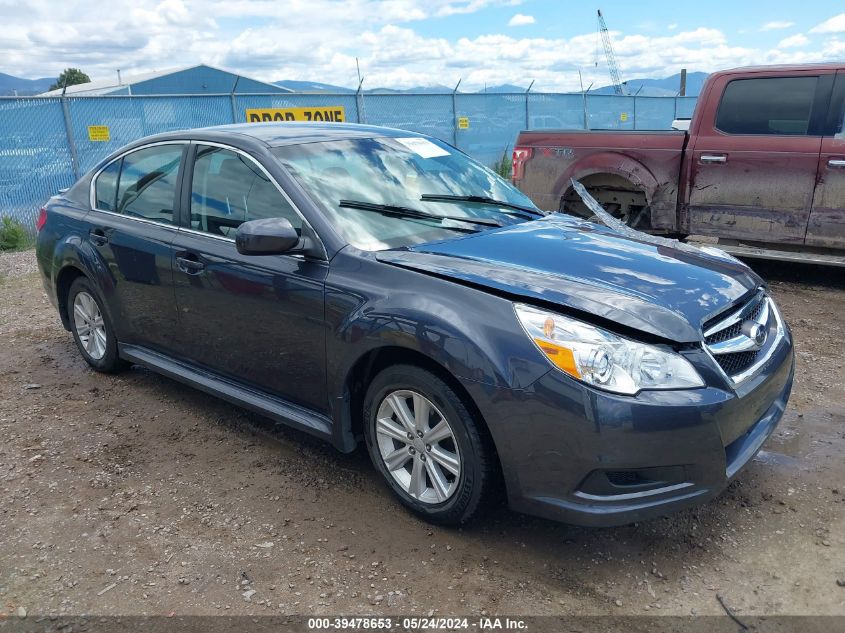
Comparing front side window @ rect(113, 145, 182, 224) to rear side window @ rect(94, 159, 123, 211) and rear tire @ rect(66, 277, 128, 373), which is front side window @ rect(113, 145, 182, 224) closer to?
rear side window @ rect(94, 159, 123, 211)

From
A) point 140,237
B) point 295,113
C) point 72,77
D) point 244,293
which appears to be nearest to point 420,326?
point 244,293

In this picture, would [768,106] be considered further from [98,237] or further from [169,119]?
[169,119]

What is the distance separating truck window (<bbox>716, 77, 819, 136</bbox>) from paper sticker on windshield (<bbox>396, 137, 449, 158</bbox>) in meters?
3.98

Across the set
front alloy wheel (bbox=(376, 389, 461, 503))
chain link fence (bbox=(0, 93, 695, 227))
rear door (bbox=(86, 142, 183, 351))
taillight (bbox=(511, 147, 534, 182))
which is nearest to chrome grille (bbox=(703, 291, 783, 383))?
front alloy wheel (bbox=(376, 389, 461, 503))

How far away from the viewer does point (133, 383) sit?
5016 millimetres

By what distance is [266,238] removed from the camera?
3.20 m

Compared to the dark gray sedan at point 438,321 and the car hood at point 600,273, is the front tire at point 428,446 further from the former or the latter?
the car hood at point 600,273

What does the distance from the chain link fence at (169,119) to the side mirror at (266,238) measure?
30.7ft

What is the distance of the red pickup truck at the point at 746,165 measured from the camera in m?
6.46

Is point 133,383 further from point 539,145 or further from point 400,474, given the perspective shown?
point 539,145

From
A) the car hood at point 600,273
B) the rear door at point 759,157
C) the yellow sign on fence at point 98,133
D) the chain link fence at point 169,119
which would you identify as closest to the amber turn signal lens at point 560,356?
the car hood at point 600,273

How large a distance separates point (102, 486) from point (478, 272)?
88.4 inches

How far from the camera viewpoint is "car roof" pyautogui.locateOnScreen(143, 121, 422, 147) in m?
3.84

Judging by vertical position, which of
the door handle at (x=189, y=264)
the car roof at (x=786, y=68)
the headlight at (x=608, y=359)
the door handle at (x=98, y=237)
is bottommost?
the headlight at (x=608, y=359)
